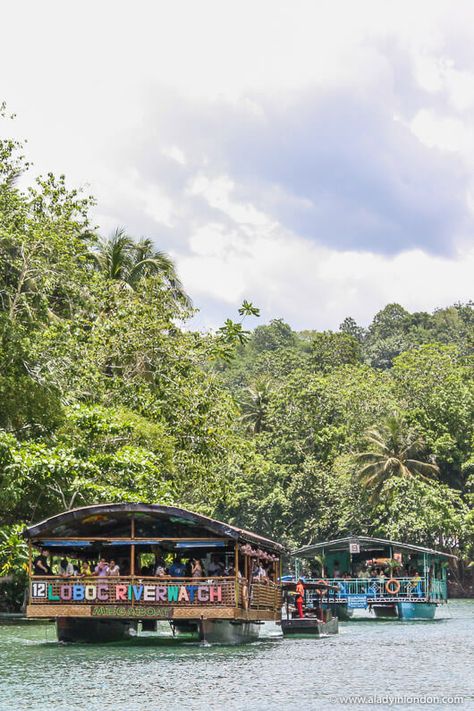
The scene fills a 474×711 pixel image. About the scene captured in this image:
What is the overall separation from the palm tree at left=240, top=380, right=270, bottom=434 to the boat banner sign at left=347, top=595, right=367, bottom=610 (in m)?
28.2

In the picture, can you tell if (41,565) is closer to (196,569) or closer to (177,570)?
(177,570)

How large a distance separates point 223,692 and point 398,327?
355 ft

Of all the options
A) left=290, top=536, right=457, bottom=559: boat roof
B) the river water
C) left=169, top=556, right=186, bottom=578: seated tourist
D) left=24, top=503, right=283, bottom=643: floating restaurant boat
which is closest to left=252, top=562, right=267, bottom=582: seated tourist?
left=24, top=503, right=283, bottom=643: floating restaurant boat

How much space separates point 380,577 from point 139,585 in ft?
67.1

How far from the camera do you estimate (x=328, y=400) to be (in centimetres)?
6494

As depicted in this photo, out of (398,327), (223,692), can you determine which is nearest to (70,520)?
(223,692)

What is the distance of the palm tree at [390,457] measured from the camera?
60375mm

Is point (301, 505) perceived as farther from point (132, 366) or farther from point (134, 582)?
point (134, 582)

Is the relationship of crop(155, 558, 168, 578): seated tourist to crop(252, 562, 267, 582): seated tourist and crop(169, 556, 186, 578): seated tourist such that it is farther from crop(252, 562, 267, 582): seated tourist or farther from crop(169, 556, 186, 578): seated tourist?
crop(252, 562, 267, 582): seated tourist

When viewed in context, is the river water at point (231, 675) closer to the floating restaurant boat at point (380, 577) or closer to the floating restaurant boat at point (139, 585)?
the floating restaurant boat at point (139, 585)

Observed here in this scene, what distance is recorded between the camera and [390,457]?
6069cm

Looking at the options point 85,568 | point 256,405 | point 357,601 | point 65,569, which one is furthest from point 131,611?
point 256,405

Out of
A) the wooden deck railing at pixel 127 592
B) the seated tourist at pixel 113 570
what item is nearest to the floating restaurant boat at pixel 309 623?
the wooden deck railing at pixel 127 592

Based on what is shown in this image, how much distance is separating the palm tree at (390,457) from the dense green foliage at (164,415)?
0.33ft
